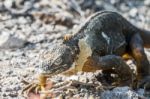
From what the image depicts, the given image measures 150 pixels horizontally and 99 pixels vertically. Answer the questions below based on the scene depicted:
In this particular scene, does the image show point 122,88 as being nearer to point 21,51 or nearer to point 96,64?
point 96,64

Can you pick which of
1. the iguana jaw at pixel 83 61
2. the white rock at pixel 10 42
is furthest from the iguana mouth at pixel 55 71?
the white rock at pixel 10 42

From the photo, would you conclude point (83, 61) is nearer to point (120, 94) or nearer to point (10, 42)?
point (120, 94)

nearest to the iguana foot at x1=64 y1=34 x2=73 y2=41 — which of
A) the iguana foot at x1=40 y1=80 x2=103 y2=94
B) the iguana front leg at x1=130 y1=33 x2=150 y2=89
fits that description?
the iguana foot at x1=40 y1=80 x2=103 y2=94

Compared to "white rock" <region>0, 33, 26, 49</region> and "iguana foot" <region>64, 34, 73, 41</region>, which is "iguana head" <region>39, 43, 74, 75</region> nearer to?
"iguana foot" <region>64, 34, 73, 41</region>

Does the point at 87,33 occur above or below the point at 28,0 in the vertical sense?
below

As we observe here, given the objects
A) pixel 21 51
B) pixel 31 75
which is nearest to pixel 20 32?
pixel 21 51

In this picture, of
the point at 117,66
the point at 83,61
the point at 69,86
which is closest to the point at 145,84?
the point at 117,66

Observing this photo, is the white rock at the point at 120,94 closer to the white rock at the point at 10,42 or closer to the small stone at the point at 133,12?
the white rock at the point at 10,42
